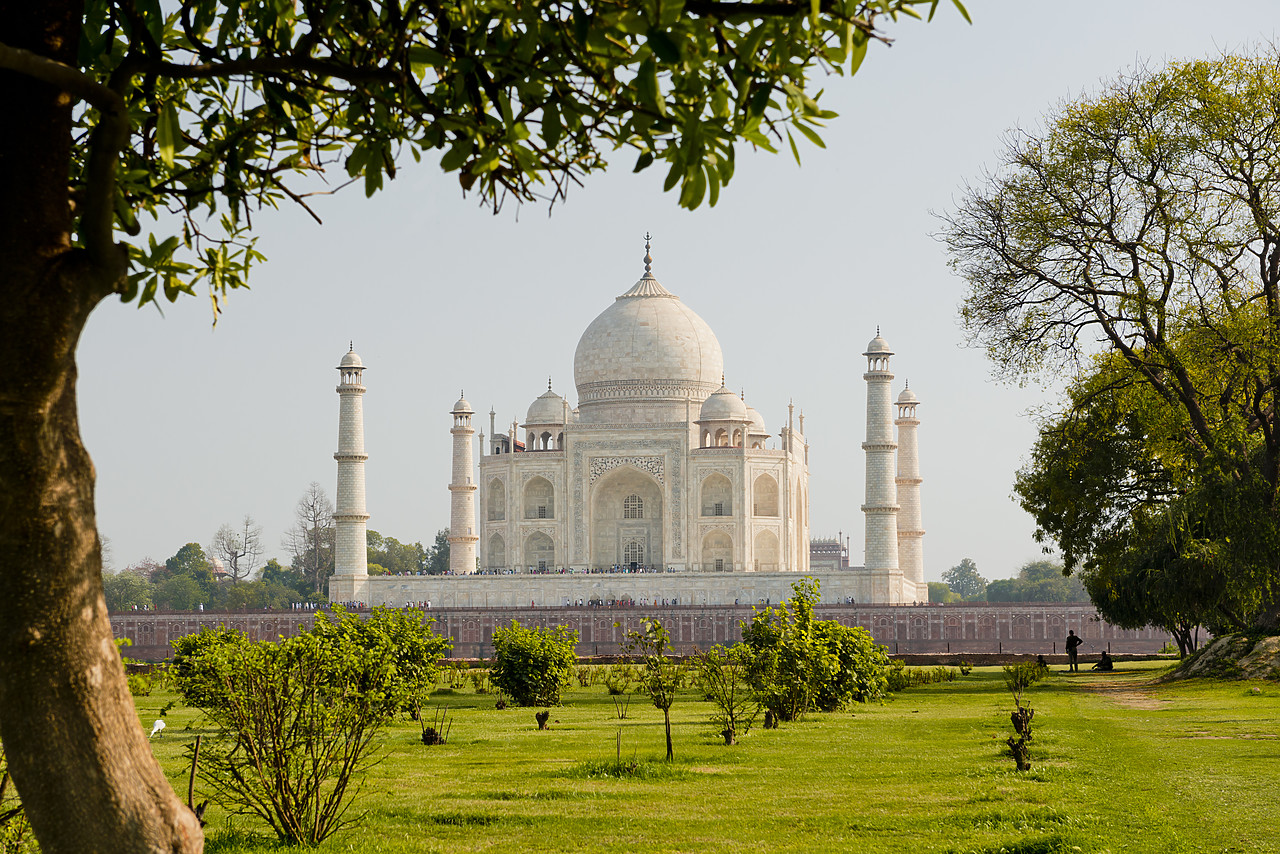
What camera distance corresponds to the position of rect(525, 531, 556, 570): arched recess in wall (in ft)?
129

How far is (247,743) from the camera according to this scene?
5582 mm

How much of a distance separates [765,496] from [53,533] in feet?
121

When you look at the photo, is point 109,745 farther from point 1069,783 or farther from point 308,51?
point 1069,783

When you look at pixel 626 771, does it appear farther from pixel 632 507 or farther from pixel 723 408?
pixel 632 507

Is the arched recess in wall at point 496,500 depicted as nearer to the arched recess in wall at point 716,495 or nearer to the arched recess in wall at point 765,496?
the arched recess in wall at point 716,495

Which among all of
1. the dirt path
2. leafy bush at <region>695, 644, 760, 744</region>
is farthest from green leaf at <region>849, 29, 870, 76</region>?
the dirt path

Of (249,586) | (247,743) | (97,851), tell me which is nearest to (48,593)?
(97,851)

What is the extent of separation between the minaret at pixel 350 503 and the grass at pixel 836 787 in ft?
79.4

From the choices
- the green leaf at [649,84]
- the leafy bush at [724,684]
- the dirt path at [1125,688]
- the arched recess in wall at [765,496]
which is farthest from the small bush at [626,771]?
the arched recess in wall at [765,496]

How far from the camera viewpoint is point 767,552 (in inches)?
1534

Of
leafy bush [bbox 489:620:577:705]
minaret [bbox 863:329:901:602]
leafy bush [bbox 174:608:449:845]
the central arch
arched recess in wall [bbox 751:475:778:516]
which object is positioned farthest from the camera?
the central arch

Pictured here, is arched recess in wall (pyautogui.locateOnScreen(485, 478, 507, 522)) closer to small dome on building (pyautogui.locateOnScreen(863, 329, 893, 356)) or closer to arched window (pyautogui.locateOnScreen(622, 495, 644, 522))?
arched window (pyautogui.locateOnScreen(622, 495, 644, 522))

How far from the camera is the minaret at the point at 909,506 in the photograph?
3862 cm

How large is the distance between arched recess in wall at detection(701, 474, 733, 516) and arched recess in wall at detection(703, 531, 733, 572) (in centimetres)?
68
